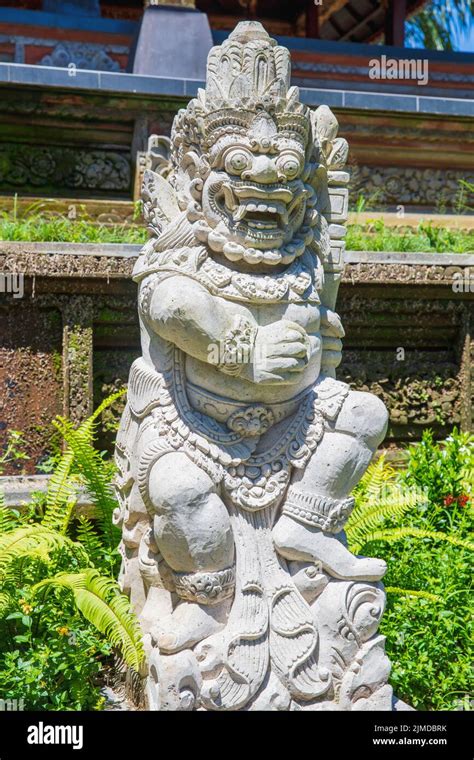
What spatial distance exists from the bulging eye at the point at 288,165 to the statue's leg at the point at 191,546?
110 centimetres

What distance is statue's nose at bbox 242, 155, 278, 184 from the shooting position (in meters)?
3.49

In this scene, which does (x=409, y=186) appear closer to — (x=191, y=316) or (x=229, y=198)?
(x=229, y=198)

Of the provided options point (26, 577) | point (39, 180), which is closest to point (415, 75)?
point (39, 180)

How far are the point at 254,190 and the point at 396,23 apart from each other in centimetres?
808

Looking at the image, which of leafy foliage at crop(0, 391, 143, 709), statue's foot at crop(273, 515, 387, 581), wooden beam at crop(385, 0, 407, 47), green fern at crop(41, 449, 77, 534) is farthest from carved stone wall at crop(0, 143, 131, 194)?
wooden beam at crop(385, 0, 407, 47)

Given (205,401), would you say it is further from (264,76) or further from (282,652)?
(264,76)

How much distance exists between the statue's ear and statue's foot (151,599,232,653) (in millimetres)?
1496

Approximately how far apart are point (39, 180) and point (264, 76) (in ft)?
11.7

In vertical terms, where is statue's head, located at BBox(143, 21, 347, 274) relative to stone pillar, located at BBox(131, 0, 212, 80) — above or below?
below

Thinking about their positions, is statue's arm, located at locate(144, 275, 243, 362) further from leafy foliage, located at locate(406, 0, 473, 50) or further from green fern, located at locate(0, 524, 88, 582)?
leafy foliage, located at locate(406, 0, 473, 50)

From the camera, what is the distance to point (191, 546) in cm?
339

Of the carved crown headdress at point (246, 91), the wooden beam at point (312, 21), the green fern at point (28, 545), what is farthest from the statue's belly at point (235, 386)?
the wooden beam at point (312, 21)

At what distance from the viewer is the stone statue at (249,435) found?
11.2 ft
